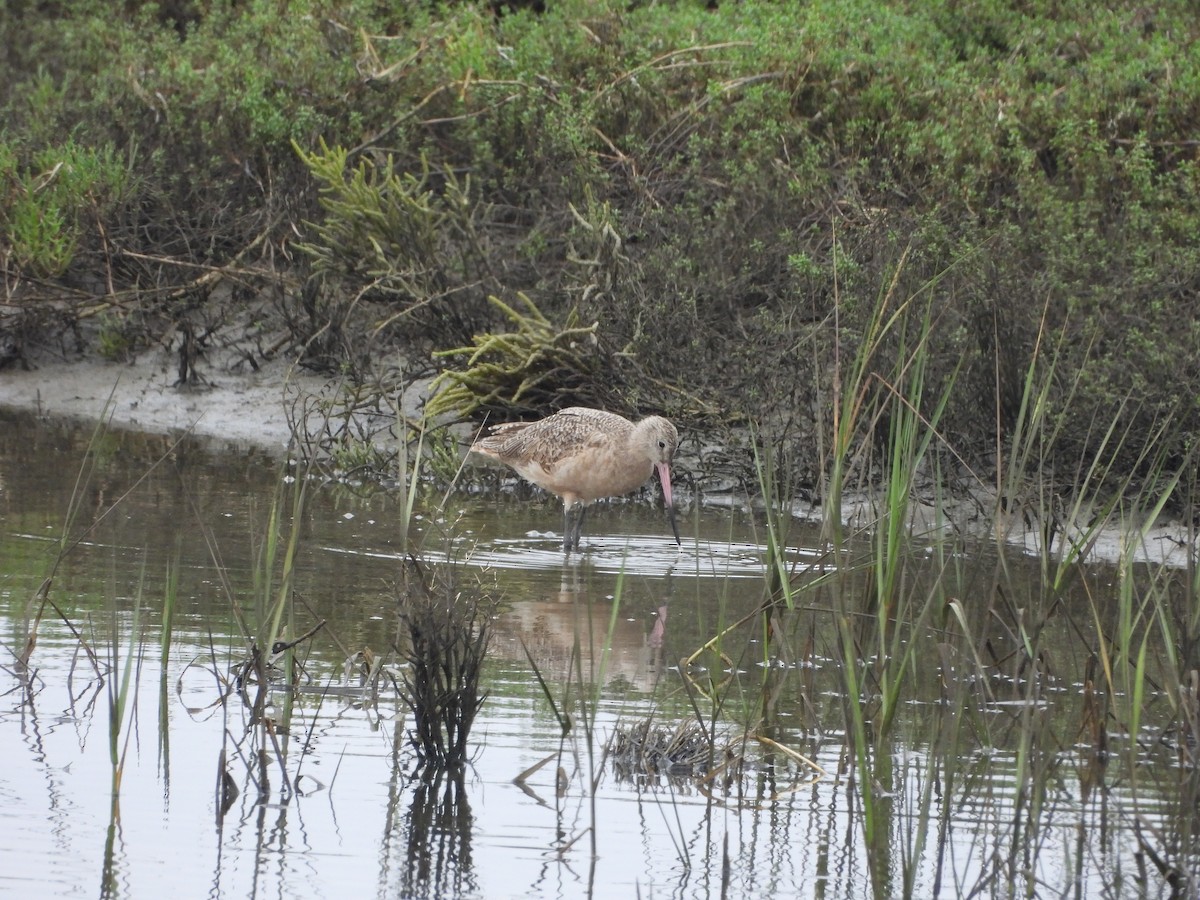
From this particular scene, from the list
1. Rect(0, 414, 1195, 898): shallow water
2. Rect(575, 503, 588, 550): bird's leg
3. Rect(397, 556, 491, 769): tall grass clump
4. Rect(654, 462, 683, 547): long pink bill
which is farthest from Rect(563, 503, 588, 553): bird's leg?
Rect(397, 556, 491, 769): tall grass clump

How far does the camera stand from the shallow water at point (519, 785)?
4516mm

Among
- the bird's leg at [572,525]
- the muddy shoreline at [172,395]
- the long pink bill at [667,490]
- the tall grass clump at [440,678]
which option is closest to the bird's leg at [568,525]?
the bird's leg at [572,525]

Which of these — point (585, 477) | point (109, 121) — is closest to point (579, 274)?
point (585, 477)

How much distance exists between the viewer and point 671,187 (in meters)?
12.2

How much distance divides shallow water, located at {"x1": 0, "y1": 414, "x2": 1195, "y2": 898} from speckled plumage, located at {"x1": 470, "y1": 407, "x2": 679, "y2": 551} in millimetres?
1737

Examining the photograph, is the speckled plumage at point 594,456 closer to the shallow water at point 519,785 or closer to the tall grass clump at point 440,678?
the shallow water at point 519,785

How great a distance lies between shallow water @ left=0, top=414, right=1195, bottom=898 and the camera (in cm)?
452

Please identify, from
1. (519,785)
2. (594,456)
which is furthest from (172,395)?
(519,785)

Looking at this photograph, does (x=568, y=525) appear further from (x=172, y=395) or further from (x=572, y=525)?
(x=172, y=395)

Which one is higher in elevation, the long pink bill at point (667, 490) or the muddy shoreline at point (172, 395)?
the muddy shoreline at point (172, 395)

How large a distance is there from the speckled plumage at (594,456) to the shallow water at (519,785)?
174 cm

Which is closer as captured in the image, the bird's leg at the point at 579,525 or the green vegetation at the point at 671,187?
the bird's leg at the point at 579,525

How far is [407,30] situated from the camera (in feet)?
47.7

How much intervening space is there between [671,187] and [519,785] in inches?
298
